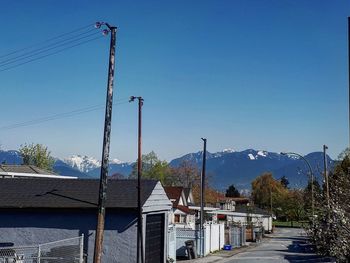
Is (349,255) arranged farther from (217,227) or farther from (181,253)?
(217,227)

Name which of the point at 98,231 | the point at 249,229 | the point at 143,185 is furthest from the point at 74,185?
the point at 249,229

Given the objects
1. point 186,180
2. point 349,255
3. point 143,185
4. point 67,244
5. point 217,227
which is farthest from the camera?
point 186,180

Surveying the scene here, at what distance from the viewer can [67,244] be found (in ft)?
82.7

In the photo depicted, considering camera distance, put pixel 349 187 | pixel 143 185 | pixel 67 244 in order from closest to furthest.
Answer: pixel 349 187, pixel 67 244, pixel 143 185

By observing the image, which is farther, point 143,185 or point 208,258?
point 208,258

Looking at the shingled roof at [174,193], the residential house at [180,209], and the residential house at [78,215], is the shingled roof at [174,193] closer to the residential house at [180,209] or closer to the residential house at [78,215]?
the residential house at [180,209]

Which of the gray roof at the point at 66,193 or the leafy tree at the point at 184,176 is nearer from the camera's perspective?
the gray roof at the point at 66,193

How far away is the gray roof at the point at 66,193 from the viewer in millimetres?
25703

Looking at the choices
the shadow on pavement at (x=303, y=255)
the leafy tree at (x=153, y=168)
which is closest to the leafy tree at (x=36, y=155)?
the leafy tree at (x=153, y=168)

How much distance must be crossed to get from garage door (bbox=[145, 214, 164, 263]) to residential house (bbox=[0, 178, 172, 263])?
5 centimetres

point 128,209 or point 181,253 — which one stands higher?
point 128,209

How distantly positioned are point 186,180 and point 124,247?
91614 millimetres

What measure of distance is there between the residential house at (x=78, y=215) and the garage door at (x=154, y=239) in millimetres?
47

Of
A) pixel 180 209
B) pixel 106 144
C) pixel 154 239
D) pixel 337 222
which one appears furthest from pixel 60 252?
pixel 180 209
